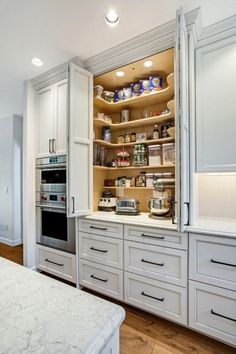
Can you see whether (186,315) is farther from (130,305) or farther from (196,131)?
(196,131)

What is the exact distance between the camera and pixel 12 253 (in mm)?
3613

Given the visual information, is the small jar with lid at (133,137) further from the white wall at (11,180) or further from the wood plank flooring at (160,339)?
the white wall at (11,180)

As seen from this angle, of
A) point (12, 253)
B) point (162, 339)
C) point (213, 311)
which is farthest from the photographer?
point (12, 253)

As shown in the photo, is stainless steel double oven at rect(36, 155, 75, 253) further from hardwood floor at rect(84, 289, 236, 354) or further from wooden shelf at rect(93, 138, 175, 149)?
hardwood floor at rect(84, 289, 236, 354)

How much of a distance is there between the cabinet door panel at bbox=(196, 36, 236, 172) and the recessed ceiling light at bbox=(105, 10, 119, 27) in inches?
30.2

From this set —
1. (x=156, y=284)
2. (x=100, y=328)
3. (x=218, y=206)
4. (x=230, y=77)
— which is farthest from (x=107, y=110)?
(x=100, y=328)

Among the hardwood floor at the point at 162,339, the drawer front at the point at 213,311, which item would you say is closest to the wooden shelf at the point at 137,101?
the drawer front at the point at 213,311

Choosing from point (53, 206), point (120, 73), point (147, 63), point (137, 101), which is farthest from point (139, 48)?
point (53, 206)

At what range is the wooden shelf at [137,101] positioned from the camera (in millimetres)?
2189

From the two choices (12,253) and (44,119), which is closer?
(44,119)

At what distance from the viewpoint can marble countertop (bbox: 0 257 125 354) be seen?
45 cm

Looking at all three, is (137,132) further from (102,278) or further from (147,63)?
(102,278)

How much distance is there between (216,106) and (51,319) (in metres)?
1.85

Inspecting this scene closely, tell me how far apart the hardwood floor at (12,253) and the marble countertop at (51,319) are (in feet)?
9.66
